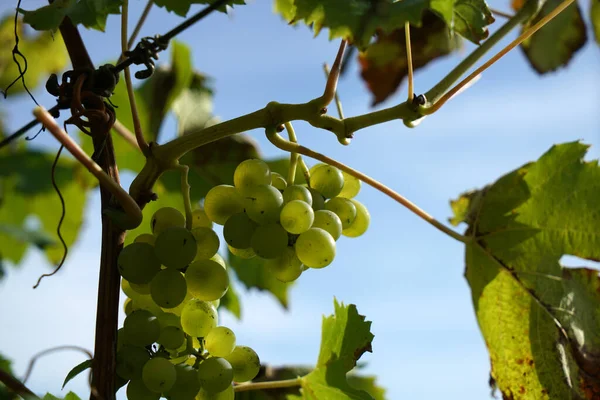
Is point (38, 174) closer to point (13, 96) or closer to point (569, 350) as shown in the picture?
A: point (13, 96)

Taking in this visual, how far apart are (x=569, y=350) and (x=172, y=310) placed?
649 mm

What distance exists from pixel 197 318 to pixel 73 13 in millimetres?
444

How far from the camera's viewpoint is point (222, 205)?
0.90m

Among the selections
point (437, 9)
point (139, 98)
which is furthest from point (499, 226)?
point (139, 98)

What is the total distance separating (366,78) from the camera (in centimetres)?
212

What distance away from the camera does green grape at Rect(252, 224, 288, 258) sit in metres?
0.86

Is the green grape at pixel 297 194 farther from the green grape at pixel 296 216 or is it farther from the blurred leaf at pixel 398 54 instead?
the blurred leaf at pixel 398 54

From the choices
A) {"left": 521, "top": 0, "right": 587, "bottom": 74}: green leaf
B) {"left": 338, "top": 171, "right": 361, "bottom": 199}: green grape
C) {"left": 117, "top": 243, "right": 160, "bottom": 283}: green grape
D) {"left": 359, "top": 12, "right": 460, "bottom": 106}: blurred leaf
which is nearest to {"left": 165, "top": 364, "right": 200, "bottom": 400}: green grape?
{"left": 117, "top": 243, "right": 160, "bottom": 283}: green grape

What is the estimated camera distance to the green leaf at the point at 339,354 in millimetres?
923

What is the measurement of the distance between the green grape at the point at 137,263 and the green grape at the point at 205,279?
0.05 metres

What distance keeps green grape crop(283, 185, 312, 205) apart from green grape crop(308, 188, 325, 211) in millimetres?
31

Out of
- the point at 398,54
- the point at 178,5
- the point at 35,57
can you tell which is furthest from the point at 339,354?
the point at 35,57

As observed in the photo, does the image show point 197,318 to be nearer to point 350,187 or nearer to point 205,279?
point 205,279

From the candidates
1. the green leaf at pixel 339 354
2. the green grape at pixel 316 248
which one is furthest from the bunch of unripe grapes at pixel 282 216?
the green leaf at pixel 339 354
